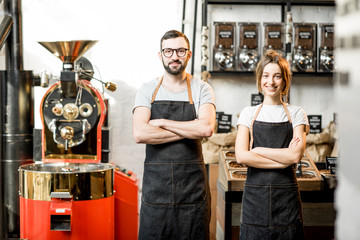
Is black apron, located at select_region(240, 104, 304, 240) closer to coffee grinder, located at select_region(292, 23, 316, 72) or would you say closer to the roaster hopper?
the roaster hopper

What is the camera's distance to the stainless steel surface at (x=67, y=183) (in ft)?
8.75

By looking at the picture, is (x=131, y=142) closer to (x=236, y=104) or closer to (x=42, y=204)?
(x=236, y=104)

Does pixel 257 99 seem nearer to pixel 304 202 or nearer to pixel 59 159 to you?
pixel 304 202

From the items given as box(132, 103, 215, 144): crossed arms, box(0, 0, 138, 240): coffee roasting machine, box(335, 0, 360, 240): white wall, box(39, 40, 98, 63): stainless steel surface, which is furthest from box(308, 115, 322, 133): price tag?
box(335, 0, 360, 240): white wall

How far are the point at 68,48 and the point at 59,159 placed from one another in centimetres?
74

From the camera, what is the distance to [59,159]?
3008mm

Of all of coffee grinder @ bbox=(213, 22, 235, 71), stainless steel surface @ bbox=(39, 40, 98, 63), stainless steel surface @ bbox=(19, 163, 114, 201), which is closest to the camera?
stainless steel surface @ bbox=(19, 163, 114, 201)

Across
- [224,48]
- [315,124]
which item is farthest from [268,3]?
[315,124]

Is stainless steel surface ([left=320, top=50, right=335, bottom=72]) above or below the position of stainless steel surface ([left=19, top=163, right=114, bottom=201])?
above

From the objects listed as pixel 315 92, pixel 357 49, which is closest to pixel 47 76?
pixel 315 92

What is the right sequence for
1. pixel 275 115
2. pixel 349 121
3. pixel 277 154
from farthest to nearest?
pixel 275 115, pixel 277 154, pixel 349 121

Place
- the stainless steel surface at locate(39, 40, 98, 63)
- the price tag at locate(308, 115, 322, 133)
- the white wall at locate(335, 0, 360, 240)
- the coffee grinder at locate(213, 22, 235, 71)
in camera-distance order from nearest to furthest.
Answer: the white wall at locate(335, 0, 360, 240), the stainless steel surface at locate(39, 40, 98, 63), the coffee grinder at locate(213, 22, 235, 71), the price tag at locate(308, 115, 322, 133)

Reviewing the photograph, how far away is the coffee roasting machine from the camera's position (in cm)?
270

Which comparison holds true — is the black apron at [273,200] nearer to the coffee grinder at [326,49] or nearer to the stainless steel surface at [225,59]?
the stainless steel surface at [225,59]
